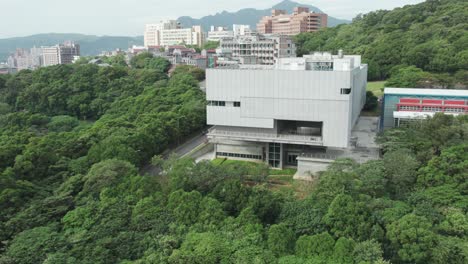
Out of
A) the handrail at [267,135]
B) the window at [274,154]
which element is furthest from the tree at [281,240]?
the window at [274,154]

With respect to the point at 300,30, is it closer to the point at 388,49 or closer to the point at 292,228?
the point at 388,49

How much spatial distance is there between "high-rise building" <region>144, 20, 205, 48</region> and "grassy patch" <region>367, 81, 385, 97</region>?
101 meters

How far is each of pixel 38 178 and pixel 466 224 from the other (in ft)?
101

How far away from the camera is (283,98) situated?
34594 mm

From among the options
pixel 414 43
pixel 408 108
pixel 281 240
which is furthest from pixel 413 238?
pixel 414 43

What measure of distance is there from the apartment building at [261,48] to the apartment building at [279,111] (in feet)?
142

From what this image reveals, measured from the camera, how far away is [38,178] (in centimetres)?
3122

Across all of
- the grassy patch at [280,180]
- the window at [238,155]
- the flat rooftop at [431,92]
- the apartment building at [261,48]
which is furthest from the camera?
the apartment building at [261,48]

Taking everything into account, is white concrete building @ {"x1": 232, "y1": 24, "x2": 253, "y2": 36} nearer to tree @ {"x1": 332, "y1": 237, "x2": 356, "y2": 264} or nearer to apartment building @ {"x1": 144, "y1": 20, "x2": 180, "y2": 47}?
apartment building @ {"x1": 144, "y1": 20, "x2": 180, "y2": 47}

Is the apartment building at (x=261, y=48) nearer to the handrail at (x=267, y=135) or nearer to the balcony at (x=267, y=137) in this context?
the handrail at (x=267, y=135)

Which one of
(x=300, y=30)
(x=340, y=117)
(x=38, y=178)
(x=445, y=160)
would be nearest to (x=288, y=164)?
(x=340, y=117)

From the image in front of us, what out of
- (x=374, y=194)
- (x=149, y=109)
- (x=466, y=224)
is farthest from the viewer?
(x=149, y=109)

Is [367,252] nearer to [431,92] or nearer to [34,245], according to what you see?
[34,245]

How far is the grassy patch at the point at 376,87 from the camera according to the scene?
2402 inches
